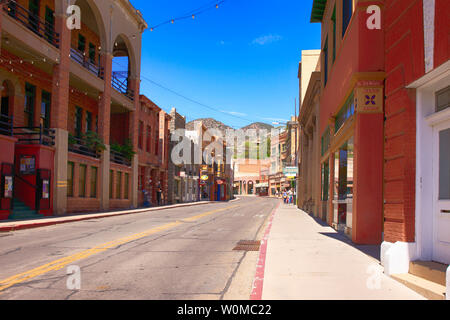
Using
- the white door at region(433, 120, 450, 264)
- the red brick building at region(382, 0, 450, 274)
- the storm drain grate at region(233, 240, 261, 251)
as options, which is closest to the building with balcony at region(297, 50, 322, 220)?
the storm drain grate at region(233, 240, 261, 251)

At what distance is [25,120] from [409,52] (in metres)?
19.7

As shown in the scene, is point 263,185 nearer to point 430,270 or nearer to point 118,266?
point 118,266

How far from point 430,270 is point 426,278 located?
0.18 metres

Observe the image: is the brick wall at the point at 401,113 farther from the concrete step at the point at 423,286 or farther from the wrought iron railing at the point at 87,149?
the wrought iron railing at the point at 87,149

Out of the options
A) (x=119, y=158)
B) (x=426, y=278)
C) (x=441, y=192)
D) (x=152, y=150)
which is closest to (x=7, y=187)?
(x=119, y=158)

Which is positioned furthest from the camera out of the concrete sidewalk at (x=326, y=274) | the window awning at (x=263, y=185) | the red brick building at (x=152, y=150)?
the window awning at (x=263, y=185)

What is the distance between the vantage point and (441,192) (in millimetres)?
6000

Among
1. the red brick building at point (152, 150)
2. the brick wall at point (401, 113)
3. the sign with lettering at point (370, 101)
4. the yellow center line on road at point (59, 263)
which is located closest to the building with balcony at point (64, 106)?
the red brick building at point (152, 150)

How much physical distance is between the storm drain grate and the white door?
4.69 meters

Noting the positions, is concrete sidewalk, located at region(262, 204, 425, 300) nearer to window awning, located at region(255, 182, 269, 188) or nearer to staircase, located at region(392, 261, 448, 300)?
staircase, located at region(392, 261, 448, 300)

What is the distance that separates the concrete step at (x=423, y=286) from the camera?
4.92 metres

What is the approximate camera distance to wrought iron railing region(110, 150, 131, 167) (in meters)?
28.9

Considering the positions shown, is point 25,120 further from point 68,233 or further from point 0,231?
point 68,233

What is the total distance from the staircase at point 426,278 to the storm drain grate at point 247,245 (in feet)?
14.0
